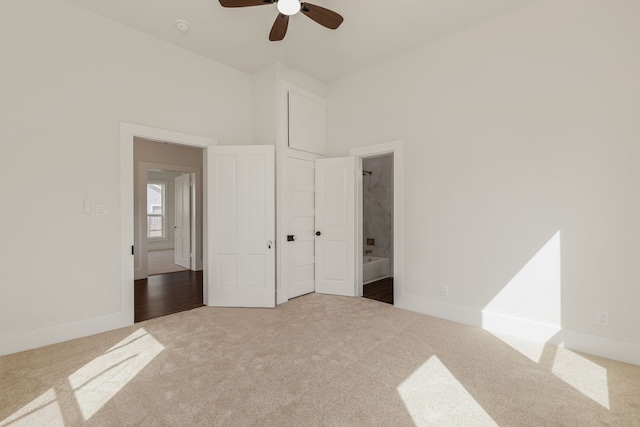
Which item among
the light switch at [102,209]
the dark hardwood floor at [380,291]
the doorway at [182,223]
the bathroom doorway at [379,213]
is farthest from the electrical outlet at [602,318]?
the doorway at [182,223]

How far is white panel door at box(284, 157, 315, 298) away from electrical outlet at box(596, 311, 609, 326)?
129 inches

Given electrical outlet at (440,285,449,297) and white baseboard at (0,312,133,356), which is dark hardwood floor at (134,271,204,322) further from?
electrical outlet at (440,285,449,297)

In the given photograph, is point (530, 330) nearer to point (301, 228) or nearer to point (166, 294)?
point (301, 228)

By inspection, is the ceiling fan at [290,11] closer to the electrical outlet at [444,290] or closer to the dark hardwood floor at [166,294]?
the electrical outlet at [444,290]

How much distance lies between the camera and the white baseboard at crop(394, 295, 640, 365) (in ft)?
8.14

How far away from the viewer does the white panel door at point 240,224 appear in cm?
390

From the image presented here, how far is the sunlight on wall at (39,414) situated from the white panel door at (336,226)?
319 centimetres

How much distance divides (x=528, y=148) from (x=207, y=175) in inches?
149

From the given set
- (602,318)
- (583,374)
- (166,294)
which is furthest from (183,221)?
(602,318)

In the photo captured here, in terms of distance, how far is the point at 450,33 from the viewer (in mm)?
3439

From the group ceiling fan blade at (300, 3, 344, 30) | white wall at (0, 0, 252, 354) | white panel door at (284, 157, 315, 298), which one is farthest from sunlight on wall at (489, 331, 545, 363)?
white wall at (0, 0, 252, 354)

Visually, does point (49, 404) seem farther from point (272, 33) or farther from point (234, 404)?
point (272, 33)

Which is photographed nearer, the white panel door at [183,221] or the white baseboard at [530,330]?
the white baseboard at [530,330]

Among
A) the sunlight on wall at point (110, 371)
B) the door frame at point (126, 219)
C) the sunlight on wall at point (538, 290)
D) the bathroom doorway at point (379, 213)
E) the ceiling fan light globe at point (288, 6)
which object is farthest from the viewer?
the bathroom doorway at point (379, 213)
